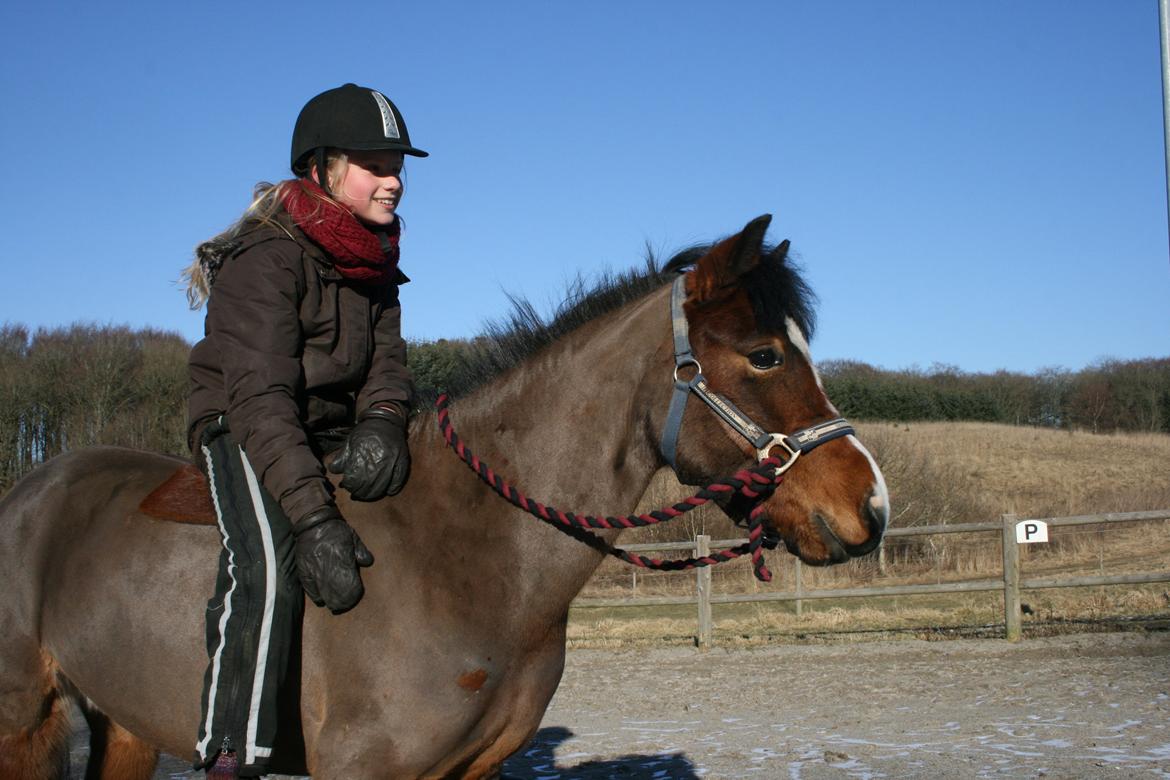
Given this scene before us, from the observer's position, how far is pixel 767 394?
2617 millimetres

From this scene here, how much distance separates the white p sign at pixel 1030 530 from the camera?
12547 millimetres

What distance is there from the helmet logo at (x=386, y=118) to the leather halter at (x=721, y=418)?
1.03 m

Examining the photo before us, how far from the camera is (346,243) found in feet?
9.30

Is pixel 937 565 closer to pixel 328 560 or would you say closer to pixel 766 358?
pixel 766 358

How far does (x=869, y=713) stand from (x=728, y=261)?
6938 mm

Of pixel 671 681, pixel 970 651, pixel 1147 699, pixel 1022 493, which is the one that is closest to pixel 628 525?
pixel 1147 699

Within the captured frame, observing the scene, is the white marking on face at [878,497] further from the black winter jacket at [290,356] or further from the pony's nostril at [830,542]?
the black winter jacket at [290,356]

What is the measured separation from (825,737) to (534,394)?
5676mm

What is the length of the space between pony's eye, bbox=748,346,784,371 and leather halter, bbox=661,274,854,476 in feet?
0.44

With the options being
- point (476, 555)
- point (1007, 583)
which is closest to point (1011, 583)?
point (1007, 583)

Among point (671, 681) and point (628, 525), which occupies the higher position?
point (628, 525)

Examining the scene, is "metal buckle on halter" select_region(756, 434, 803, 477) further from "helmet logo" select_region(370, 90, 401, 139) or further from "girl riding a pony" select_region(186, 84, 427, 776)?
"helmet logo" select_region(370, 90, 401, 139)

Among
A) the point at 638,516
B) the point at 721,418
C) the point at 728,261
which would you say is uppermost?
the point at 728,261

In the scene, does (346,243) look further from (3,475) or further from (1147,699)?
(3,475)
